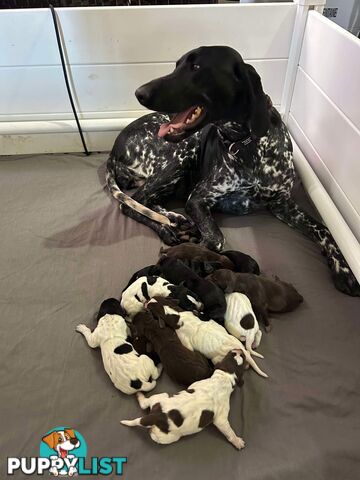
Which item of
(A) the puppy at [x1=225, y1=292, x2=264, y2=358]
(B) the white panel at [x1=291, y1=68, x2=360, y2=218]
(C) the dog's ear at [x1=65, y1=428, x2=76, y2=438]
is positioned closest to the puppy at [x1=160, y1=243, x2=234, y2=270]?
(A) the puppy at [x1=225, y1=292, x2=264, y2=358]

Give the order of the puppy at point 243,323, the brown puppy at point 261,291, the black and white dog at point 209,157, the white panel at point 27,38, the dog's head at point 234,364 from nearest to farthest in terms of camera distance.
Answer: the dog's head at point 234,364, the puppy at point 243,323, the brown puppy at point 261,291, the black and white dog at point 209,157, the white panel at point 27,38

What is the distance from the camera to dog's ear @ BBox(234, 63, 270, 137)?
5.08 ft

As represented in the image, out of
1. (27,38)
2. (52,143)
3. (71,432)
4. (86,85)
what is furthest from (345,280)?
(27,38)

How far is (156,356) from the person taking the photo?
1.36 metres

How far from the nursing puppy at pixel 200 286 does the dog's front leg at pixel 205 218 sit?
30 cm

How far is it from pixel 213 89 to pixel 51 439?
1.35m

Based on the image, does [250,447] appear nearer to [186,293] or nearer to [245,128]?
[186,293]

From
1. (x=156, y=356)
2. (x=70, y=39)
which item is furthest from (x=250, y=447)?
(x=70, y=39)

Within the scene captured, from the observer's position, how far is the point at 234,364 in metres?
1.25

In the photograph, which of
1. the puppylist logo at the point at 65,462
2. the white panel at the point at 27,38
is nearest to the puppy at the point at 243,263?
the puppylist logo at the point at 65,462

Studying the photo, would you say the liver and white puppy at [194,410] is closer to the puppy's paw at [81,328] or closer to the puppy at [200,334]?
the puppy at [200,334]

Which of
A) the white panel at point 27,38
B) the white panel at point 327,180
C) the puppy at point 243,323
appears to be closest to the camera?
the puppy at point 243,323

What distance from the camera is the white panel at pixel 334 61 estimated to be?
1639 mm

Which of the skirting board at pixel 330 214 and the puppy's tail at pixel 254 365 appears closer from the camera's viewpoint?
the puppy's tail at pixel 254 365
